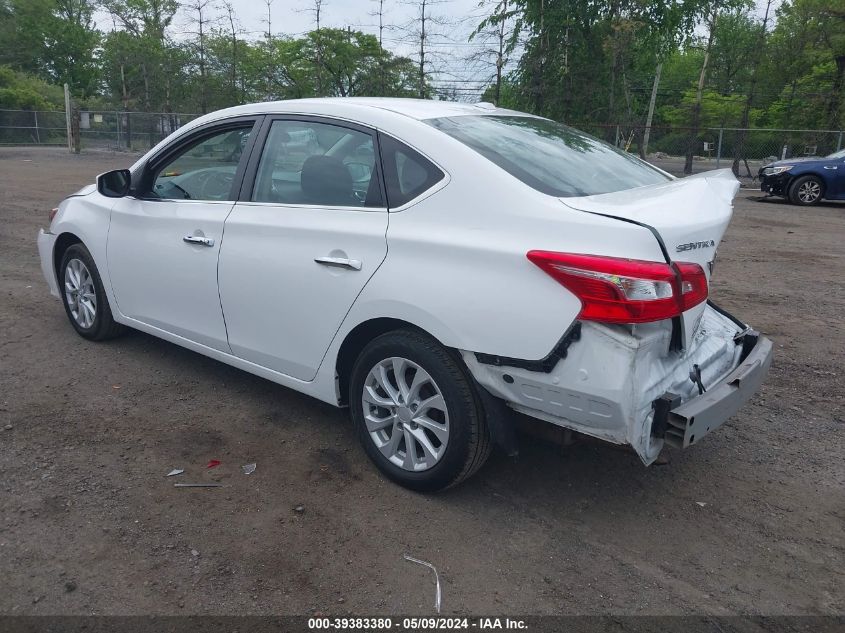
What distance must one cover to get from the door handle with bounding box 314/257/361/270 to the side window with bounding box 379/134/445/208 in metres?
0.32

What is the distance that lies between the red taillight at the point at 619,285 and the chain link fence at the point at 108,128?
96.1ft

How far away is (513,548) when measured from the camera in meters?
2.99

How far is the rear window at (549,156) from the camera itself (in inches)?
125

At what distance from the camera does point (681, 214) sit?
2938 mm

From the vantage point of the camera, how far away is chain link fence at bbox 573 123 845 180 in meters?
22.8

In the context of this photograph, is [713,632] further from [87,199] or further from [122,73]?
[122,73]

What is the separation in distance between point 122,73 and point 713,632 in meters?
44.8

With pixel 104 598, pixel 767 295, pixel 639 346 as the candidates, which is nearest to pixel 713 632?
pixel 639 346

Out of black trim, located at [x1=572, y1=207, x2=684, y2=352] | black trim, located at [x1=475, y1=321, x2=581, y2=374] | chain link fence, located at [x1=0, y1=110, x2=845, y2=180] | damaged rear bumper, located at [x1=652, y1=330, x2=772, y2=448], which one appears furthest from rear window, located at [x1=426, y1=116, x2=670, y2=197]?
chain link fence, located at [x1=0, y1=110, x2=845, y2=180]

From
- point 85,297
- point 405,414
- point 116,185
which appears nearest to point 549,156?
point 405,414

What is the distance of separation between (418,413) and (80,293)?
326 cm

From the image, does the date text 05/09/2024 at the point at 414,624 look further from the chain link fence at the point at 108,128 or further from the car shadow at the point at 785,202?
the chain link fence at the point at 108,128

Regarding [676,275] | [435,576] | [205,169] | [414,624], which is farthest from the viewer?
[205,169]

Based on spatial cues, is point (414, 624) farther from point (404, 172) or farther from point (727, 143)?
point (727, 143)
